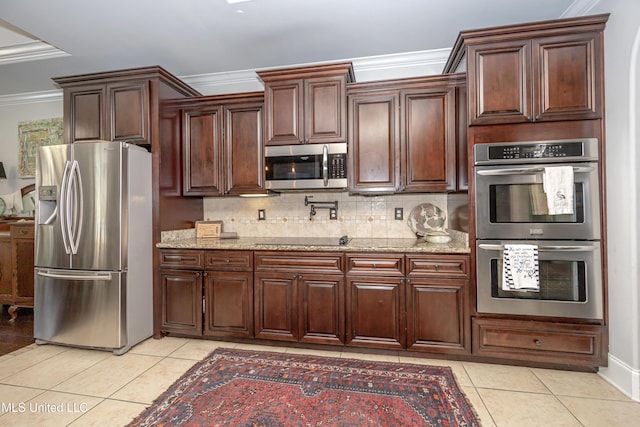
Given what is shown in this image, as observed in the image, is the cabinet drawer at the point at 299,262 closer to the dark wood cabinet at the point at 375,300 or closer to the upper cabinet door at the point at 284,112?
the dark wood cabinet at the point at 375,300

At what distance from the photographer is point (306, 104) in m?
2.87

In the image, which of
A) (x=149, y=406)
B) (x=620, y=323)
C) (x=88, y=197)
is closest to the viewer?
(x=149, y=406)

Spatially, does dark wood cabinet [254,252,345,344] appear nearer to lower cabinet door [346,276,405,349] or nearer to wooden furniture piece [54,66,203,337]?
lower cabinet door [346,276,405,349]

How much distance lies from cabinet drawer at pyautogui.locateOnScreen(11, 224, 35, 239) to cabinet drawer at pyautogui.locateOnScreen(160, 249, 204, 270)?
182 cm

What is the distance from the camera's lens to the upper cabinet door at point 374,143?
280cm

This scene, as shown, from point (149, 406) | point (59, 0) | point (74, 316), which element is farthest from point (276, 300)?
point (59, 0)

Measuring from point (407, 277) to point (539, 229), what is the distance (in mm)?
1022

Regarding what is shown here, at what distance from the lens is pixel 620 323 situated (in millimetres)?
2059

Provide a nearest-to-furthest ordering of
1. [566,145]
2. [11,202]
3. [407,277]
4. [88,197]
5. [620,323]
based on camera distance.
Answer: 1. [620,323]
2. [566,145]
3. [407,277]
4. [88,197]
5. [11,202]

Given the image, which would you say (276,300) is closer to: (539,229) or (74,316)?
(74,316)

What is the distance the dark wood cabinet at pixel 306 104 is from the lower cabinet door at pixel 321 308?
4.22 ft

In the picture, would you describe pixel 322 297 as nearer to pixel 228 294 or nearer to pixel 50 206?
pixel 228 294

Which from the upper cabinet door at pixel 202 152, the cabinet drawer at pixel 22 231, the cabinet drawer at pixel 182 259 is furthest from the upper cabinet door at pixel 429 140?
the cabinet drawer at pixel 22 231

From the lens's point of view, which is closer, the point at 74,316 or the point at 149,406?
the point at 149,406
